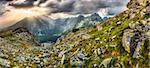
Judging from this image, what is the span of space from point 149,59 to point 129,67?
12495 millimetres

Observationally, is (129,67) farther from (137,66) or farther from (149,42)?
(149,42)

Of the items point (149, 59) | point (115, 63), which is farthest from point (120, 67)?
point (149, 59)

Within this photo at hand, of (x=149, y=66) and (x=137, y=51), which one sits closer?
(x=149, y=66)

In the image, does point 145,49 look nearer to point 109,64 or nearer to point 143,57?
point 143,57

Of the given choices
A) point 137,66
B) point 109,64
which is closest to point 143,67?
point 137,66

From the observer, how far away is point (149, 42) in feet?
654

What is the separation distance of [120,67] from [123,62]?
4293 millimetres

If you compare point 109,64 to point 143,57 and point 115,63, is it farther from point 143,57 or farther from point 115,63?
point 143,57

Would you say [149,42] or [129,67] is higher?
[149,42]

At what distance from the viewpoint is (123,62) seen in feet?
653

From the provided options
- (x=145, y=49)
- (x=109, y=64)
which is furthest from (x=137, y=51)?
(x=109, y=64)

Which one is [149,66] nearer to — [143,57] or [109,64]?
[143,57]

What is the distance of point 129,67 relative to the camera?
19812 centimetres

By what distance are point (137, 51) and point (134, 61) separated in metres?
6.17
